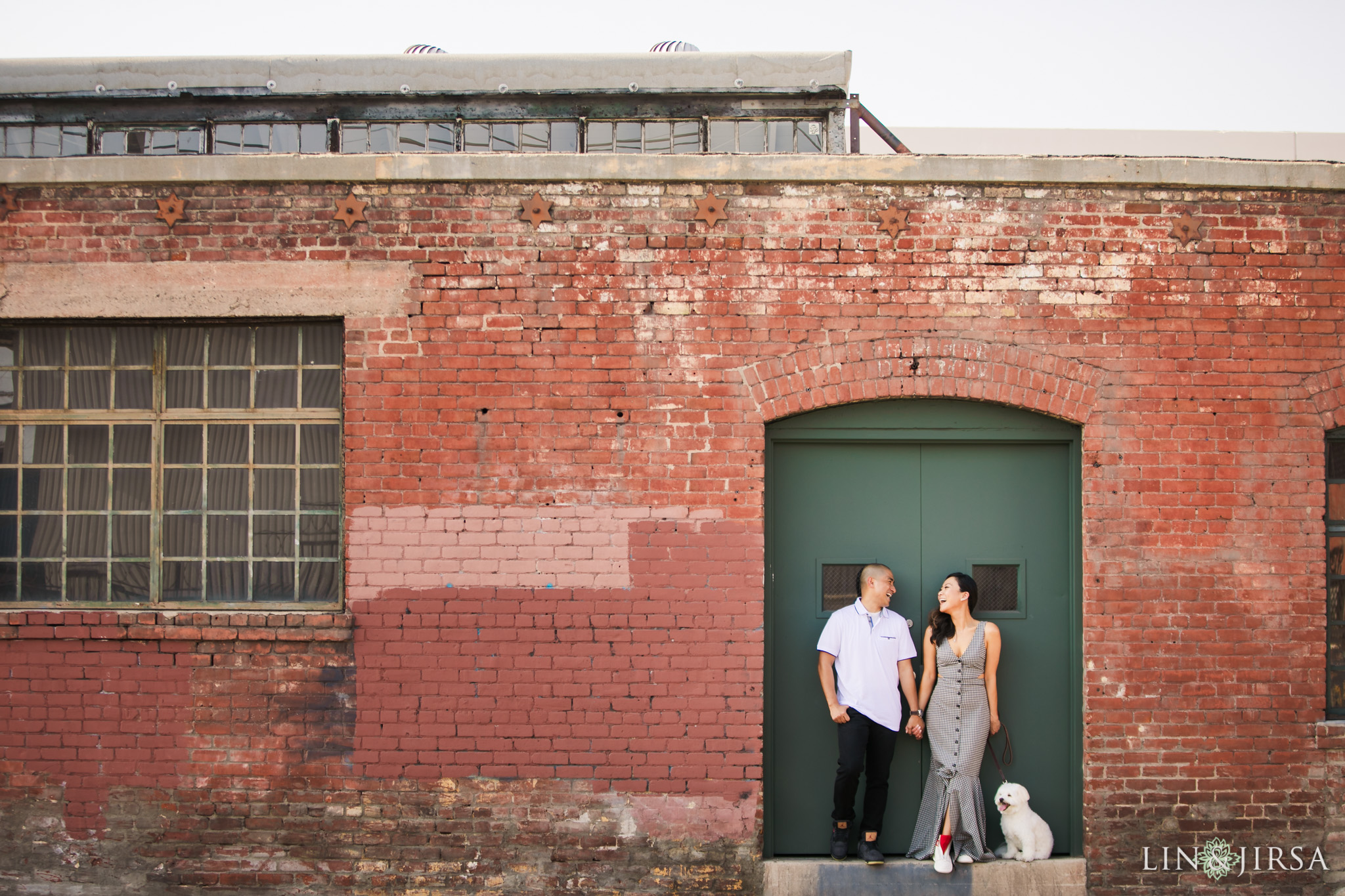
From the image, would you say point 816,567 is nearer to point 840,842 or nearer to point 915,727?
point 915,727

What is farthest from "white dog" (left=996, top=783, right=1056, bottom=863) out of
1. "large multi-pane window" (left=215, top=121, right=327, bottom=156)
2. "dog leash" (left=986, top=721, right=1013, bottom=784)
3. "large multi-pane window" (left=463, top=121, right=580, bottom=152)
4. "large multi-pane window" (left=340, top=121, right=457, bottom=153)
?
"large multi-pane window" (left=215, top=121, right=327, bottom=156)

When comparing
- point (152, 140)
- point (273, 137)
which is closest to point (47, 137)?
point (152, 140)

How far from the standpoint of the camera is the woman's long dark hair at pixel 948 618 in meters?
4.59

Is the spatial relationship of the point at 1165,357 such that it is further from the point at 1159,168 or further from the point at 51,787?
the point at 51,787

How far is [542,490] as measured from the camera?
4590 mm

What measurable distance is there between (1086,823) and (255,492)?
5.23m

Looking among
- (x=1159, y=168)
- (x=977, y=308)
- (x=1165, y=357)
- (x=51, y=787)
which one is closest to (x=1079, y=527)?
(x=1165, y=357)

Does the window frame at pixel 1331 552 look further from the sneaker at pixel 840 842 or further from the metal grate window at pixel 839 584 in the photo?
the sneaker at pixel 840 842

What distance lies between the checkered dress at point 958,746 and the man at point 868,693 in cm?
15

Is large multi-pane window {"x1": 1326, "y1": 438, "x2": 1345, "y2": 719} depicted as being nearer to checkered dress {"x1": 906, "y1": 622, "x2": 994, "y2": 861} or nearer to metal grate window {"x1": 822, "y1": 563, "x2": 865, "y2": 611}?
checkered dress {"x1": 906, "y1": 622, "x2": 994, "y2": 861}

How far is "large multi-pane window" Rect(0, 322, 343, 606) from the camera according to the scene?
4.80 metres

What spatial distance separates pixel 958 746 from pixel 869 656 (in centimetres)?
73

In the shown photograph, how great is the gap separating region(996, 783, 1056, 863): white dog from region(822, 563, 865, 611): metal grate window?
135cm

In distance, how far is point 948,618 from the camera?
184 inches
